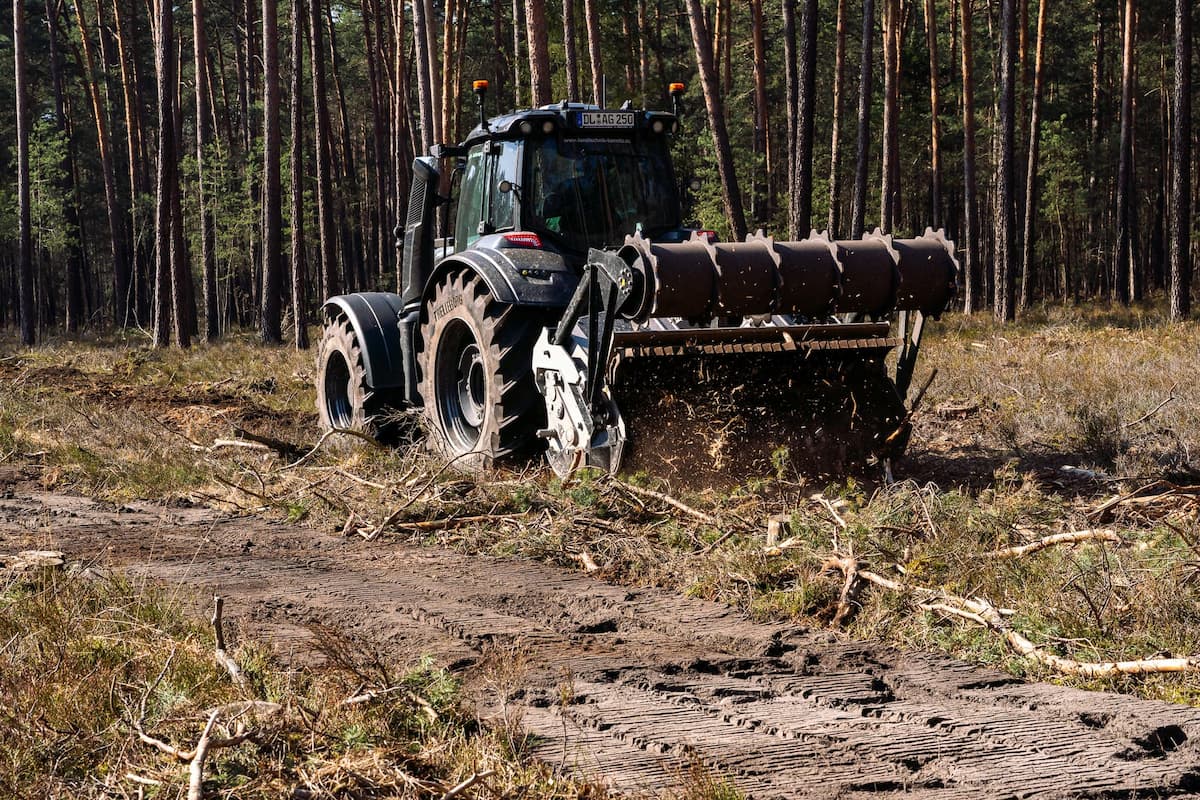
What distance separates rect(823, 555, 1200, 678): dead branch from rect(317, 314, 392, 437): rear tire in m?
5.58

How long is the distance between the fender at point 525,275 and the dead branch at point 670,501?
157cm

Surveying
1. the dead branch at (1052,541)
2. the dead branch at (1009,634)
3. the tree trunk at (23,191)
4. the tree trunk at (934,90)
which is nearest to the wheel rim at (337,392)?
the dead branch at (1009,634)

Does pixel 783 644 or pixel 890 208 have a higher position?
pixel 890 208

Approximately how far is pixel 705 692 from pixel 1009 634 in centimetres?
132

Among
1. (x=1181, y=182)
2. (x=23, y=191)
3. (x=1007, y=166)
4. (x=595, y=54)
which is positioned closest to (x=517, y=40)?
(x=595, y=54)

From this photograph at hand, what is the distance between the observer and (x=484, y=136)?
9016 mm

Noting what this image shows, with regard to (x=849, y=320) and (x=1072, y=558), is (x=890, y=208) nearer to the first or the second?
(x=849, y=320)

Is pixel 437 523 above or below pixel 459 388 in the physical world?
below

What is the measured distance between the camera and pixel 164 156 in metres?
25.0

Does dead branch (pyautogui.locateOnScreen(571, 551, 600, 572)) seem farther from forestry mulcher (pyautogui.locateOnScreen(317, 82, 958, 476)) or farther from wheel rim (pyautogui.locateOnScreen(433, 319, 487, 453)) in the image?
wheel rim (pyautogui.locateOnScreen(433, 319, 487, 453))

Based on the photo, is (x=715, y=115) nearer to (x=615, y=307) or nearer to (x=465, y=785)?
(x=615, y=307)

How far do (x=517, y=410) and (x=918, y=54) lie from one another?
2645cm

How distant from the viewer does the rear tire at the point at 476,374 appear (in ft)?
26.9

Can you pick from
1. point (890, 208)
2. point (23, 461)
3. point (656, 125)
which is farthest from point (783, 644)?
point (890, 208)
